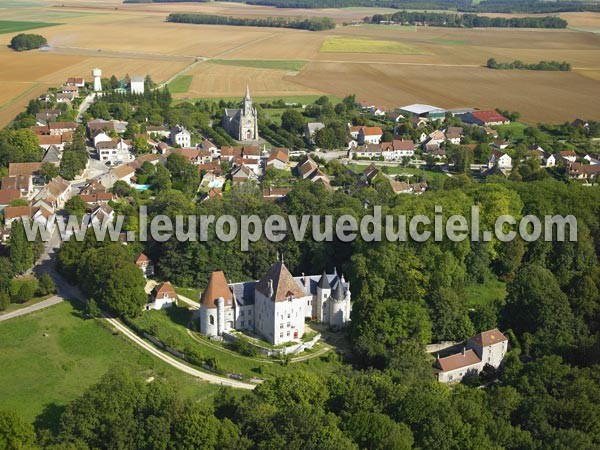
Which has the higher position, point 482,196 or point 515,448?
point 482,196

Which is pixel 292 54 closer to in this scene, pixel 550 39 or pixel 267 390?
pixel 550 39


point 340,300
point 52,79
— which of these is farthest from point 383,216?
point 52,79

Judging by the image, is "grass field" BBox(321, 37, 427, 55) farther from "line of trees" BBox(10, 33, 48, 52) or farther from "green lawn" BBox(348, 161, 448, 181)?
"green lawn" BBox(348, 161, 448, 181)

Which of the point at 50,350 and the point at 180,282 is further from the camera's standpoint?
the point at 180,282

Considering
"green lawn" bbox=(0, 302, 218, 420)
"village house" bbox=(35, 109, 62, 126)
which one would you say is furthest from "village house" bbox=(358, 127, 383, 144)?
"green lawn" bbox=(0, 302, 218, 420)

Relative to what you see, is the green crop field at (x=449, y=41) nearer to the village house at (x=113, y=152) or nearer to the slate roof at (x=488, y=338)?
the village house at (x=113, y=152)

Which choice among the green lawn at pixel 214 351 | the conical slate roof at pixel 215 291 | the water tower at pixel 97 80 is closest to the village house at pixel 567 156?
the green lawn at pixel 214 351

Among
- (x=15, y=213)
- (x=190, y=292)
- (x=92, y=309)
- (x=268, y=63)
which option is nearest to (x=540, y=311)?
(x=190, y=292)
